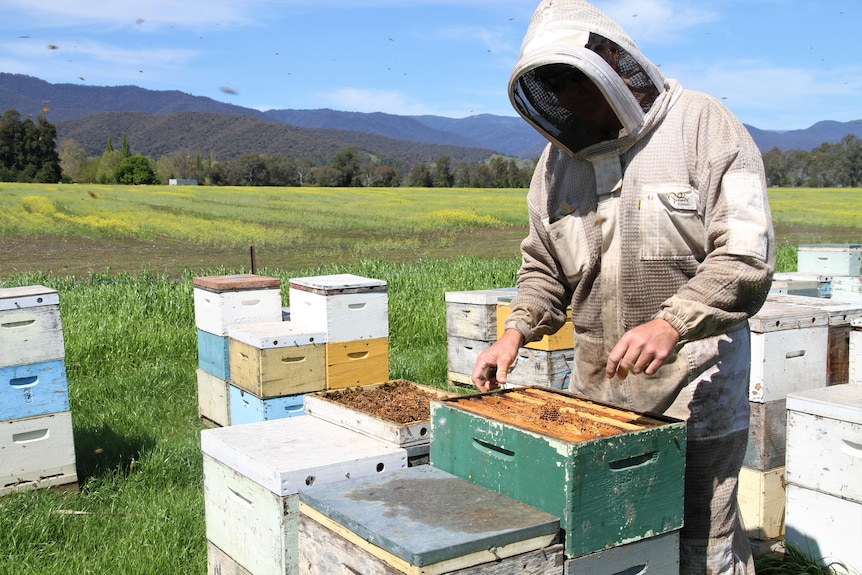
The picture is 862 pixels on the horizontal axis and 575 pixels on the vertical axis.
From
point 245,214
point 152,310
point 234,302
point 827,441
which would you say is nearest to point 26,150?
point 245,214

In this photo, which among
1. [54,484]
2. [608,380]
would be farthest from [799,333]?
[54,484]

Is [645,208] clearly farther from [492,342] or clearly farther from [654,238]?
[492,342]

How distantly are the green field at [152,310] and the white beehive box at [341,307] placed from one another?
1225mm

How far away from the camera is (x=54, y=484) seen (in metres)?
4.56

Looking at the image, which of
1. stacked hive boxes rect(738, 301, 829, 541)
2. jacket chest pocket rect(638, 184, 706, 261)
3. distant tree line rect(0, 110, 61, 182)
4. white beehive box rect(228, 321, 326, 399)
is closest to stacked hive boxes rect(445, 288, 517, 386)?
white beehive box rect(228, 321, 326, 399)

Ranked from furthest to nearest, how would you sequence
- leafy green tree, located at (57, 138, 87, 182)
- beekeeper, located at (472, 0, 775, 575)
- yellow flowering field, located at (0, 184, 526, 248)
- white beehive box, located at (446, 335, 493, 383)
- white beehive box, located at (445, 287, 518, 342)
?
leafy green tree, located at (57, 138, 87, 182)
yellow flowering field, located at (0, 184, 526, 248)
white beehive box, located at (446, 335, 493, 383)
white beehive box, located at (445, 287, 518, 342)
beekeeper, located at (472, 0, 775, 575)

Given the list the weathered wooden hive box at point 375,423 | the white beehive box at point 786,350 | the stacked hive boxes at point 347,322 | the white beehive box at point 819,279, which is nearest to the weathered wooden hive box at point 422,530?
the weathered wooden hive box at point 375,423

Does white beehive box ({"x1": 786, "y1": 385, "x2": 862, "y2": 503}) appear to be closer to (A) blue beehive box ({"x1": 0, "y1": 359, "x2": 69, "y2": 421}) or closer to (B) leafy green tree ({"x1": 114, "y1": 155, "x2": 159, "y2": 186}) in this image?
(A) blue beehive box ({"x1": 0, "y1": 359, "x2": 69, "y2": 421})

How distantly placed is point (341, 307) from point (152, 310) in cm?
461

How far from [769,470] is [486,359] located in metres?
2.04

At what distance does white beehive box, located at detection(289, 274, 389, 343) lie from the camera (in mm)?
5301

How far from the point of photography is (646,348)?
1831 mm

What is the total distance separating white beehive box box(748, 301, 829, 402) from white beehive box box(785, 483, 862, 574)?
54 centimetres

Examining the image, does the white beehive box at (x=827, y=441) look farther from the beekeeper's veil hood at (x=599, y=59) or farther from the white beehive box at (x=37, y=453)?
the white beehive box at (x=37, y=453)
